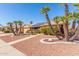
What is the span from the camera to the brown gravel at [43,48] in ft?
27.3

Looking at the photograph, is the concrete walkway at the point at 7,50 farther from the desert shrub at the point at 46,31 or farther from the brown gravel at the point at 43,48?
the desert shrub at the point at 46,31

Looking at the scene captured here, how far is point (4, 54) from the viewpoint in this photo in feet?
27.4

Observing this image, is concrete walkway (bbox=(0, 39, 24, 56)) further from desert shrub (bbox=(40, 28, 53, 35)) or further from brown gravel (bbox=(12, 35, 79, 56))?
desert shrub (bbox=(40, 28, 53, 35))

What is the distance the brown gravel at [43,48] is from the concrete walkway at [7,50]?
0.21 m

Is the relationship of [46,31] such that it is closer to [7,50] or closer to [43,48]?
[43,48]

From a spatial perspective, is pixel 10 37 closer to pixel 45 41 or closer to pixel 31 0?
pixel 45 41

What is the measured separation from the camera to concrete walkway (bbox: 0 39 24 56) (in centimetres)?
836

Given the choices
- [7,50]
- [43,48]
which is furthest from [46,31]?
[7,50]

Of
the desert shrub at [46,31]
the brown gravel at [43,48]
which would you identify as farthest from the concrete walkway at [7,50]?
the desert shrub at [46,31]

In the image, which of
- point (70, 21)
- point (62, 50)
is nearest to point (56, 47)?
point (62, 50)

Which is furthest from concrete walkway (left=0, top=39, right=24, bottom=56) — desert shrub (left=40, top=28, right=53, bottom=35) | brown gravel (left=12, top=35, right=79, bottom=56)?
desert shrub (left=40, top=28, right=53, bottom=35)

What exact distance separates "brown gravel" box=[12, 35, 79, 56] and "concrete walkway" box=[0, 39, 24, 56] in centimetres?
21

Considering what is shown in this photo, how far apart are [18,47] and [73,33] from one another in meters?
2.42

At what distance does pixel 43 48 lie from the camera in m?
8.70
